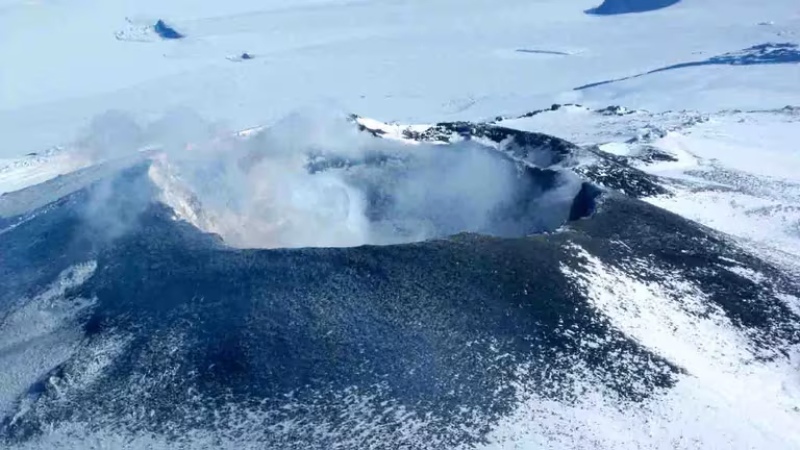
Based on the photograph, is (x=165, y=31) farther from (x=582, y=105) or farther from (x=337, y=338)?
(x=337, y=338)

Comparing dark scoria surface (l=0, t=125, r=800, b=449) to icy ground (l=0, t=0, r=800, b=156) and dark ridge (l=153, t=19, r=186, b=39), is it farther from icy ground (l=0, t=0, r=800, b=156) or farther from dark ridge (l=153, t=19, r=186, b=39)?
dark ridge (l=153, t=19, r=186, b=39)

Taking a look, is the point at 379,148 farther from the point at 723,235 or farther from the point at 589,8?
the point at 589,8

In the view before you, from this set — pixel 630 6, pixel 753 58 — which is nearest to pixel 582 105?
pixel 753 58

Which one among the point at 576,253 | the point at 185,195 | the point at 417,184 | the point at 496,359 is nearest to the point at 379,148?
the point at 417,184

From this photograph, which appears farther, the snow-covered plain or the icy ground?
the icy ground

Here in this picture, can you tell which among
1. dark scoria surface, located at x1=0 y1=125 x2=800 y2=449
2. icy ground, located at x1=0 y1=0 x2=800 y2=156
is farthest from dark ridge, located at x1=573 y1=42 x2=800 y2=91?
dark scoria surface, located at x1=0 y1=125 x2=800 y2=449

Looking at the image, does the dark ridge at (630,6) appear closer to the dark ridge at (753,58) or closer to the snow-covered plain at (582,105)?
the snow-covered plain at (582,105)
